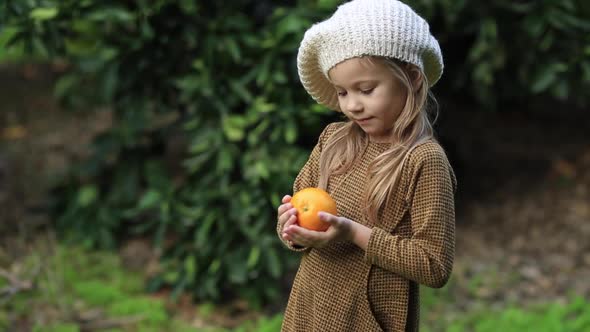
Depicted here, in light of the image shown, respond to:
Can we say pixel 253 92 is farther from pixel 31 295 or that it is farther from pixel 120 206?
pixel 31 295

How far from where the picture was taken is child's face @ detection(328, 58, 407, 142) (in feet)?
6.47

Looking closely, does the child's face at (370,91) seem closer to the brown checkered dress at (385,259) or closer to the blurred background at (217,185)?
the brown checkered dress at (385,259)

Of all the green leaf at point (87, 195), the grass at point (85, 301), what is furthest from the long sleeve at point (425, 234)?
the green leaf at point (87, 195)

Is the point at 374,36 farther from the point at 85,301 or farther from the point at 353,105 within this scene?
the point at 85,301

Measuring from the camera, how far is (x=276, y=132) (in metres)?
4.01

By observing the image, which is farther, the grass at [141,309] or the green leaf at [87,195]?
the green leaf at [87,195]

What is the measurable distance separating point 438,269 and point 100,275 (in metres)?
3.32

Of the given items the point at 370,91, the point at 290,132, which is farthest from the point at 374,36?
the point at 290,132

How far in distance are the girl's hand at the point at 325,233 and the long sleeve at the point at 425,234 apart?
65 millimetres

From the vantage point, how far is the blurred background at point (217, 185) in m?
4.05

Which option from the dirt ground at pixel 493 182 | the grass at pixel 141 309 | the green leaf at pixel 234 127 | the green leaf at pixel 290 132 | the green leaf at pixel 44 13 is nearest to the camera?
the green leaf at pixel 44 13

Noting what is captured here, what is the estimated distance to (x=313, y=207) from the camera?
76.9 inches

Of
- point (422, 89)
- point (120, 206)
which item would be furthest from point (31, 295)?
point (422, 89)

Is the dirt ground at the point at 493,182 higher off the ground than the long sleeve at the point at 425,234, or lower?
lower
